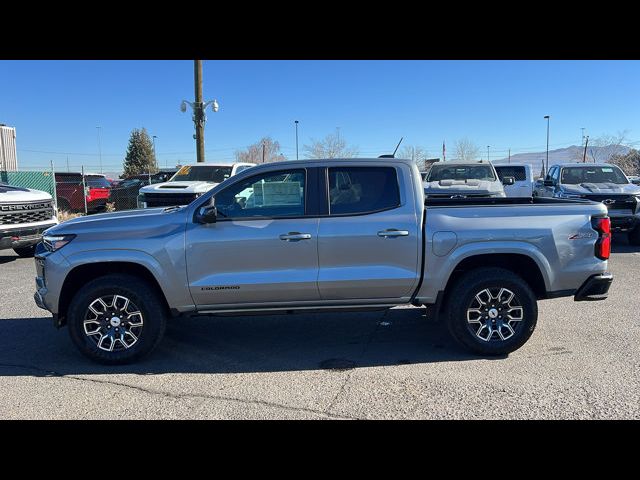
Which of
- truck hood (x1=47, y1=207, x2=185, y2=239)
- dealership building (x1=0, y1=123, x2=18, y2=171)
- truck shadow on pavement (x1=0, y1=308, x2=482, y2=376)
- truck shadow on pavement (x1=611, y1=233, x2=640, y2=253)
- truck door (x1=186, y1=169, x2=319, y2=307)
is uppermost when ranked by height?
dealership building (x1=0, y1=123, x2=18, y2=171)

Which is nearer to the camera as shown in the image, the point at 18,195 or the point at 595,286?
the point at 595,286

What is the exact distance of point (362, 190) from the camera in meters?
4.85

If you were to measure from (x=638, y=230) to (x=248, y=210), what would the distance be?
1027cm

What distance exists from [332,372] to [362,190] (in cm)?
173

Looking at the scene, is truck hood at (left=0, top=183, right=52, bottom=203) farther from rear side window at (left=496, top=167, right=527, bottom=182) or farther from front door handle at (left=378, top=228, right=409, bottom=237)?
rear side window at (left=496, top=167, right=527, bottom=182)

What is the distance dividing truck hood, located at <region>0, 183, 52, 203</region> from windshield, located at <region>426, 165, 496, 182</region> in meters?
8.61

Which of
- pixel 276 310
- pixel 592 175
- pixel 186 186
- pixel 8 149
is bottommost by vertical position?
pixel 276 310

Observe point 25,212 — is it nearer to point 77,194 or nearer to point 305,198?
point 305,198

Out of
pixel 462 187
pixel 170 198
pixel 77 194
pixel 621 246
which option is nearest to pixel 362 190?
pixel 462 187

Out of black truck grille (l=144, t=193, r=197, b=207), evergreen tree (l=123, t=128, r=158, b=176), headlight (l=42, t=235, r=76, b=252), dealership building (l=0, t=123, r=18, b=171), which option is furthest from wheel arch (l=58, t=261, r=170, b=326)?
evergreen tree (l=123, t=128, r=158, b=176)

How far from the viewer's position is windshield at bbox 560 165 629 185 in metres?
12.0

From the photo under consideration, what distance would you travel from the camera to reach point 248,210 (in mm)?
4750
